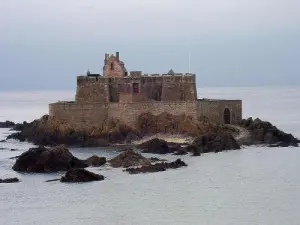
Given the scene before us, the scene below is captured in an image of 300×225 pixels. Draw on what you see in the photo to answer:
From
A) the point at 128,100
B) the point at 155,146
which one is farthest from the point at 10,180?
the point at 128,100

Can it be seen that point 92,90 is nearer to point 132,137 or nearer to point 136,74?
point 136,74

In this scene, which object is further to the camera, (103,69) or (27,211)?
(103,69)

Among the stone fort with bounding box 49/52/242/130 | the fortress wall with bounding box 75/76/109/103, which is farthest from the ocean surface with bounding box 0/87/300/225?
the fortress wall with bounding box 75/76/109/103

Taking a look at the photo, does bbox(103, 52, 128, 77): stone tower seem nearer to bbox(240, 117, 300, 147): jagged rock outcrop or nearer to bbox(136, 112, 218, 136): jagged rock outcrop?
bbox(136, 112, 218, 136): jagged rock outcrop

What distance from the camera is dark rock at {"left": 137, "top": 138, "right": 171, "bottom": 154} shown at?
154 feet

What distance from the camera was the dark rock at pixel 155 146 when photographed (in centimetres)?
4697

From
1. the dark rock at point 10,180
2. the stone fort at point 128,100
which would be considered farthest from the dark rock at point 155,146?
the dark rock at point 10,180

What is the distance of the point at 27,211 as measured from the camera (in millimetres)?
30844

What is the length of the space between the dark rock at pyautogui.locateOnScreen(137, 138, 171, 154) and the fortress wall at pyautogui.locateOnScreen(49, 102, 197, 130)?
12.2ft

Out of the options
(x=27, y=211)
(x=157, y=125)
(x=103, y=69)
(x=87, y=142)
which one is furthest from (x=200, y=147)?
(x=27, y=211)

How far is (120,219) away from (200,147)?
1823 centimetres

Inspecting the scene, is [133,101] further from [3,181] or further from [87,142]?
[3,181]

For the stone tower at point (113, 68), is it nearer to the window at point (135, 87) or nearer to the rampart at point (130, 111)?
the window at point (135, 87)

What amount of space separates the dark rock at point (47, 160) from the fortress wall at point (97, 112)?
39.2 ft
